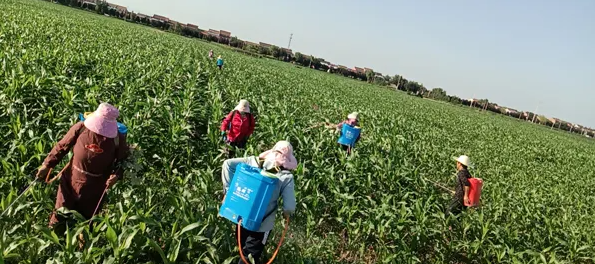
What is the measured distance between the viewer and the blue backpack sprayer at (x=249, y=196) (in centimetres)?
330

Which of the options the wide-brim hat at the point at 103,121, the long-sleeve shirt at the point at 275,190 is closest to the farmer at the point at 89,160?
the wide-brim hat at the point at 103,121

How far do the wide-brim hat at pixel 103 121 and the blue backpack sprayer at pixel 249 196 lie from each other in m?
1.25

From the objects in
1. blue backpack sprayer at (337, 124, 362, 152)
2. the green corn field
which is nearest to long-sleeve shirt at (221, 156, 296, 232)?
the green corn field

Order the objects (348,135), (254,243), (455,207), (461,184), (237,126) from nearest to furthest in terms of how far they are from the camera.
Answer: (254,243), (461,184), (455,207), (237,126), (348,135)

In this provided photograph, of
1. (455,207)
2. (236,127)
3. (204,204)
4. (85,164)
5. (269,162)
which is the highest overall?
(269,162)

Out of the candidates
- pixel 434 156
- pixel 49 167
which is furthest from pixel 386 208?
pixel 434 156

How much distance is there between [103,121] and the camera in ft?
11.6

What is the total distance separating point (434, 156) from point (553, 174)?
6.27 meters

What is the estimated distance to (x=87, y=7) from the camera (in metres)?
66.3

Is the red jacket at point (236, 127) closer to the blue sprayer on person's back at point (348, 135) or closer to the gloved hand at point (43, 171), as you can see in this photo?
the blue sprayer on person's back at point (348, 135)

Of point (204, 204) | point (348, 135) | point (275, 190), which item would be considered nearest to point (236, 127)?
point (204, 204)

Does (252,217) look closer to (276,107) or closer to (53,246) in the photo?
(53,246)

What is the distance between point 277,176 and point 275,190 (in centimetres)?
21

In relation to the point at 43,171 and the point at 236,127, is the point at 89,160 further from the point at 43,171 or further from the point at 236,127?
the point at 236,127
